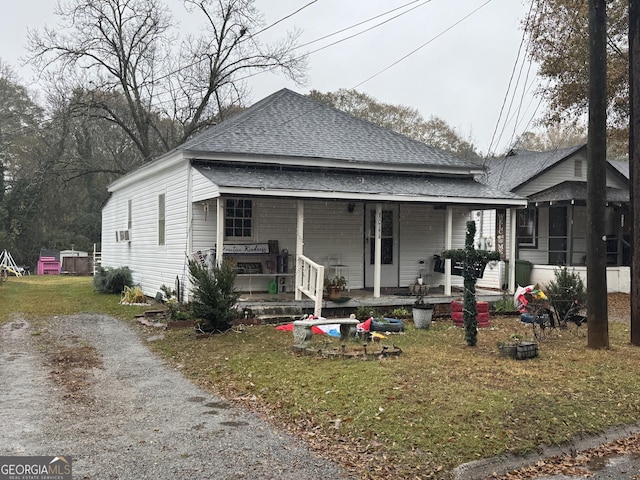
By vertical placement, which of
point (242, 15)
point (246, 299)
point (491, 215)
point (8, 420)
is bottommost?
point (8, 420)

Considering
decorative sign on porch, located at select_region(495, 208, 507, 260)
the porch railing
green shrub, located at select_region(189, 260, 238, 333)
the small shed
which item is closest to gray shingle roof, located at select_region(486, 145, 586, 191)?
decorative sign on porch, located at select_region(495, 208, 507, 260)

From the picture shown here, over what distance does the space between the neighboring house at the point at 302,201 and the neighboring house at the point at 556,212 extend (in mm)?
5356

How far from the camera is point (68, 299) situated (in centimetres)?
1650

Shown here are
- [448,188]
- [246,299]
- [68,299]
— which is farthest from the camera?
[68,299]

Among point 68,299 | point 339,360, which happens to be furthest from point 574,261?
point 68,299

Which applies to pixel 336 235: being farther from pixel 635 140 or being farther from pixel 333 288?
pixel 635 140

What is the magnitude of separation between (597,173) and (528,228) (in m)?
12.7

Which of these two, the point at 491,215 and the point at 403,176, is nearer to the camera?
the point at 403,176

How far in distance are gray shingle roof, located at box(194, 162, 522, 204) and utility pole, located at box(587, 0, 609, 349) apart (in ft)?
15.2

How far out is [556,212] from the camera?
21.1 meters

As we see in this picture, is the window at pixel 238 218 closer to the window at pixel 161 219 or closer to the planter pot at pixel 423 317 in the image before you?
the window at pixel 161 219

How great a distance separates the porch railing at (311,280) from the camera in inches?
432

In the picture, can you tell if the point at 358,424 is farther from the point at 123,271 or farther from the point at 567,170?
the point at 567,170

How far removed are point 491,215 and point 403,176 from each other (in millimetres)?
7715
